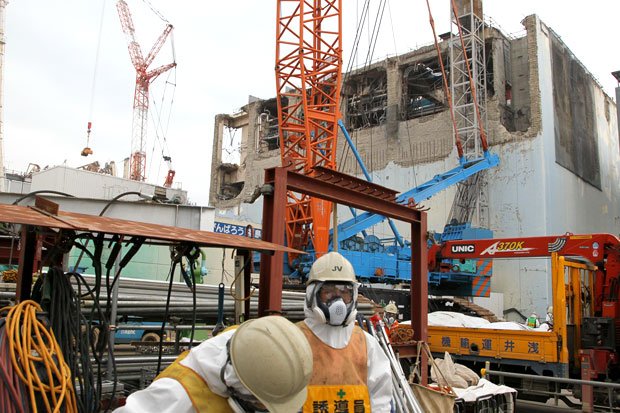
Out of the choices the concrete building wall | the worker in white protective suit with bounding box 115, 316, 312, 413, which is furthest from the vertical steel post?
the concrete building wall

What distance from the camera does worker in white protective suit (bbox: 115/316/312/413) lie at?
7.42 ft

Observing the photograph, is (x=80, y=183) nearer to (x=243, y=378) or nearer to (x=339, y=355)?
(x=339, y=355)

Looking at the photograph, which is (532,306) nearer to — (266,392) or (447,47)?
(447,47)

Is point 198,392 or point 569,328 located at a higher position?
point 198,392

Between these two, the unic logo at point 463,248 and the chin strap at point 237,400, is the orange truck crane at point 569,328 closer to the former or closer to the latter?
the unic logo at point 463,248

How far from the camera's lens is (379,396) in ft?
11.1

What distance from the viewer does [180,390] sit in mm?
2354

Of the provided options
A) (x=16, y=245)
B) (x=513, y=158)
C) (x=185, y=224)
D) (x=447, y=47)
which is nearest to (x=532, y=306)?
(x=513, y=158)

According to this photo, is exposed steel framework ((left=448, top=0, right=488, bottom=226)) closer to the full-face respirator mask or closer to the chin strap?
the full-face respirator mask

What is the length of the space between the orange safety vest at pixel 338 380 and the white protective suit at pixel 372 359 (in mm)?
38

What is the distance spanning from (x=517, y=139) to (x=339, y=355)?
2655 cm

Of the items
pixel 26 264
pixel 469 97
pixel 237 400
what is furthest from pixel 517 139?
pixel 237 400

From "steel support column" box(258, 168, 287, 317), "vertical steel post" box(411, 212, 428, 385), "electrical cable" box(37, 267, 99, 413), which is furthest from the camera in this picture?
"vertical steel post" box(411, 212, 428, 385)

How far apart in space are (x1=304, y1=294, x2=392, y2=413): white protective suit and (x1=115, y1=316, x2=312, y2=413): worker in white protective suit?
1.04 m
